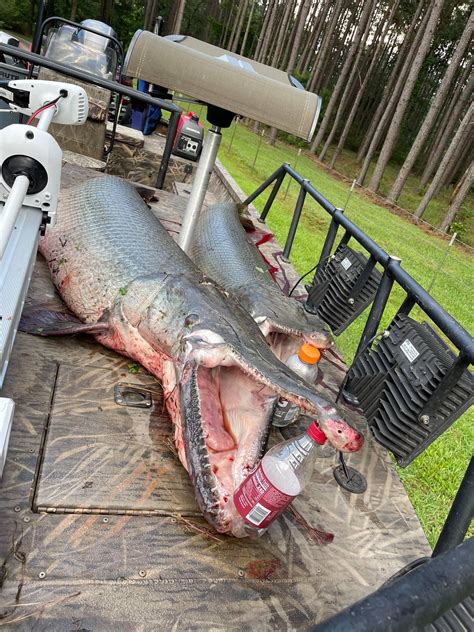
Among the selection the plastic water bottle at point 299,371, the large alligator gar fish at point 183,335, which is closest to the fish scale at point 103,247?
the large alligator gar fish at point 183,335

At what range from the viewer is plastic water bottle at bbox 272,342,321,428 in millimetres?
2311

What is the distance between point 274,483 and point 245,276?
2.06 m

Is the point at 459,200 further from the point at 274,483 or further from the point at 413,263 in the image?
the point at 274,483

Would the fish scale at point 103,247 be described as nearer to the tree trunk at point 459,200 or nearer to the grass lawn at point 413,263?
the grass lawn at point 413,263

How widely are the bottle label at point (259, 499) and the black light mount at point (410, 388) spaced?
2.52 feet

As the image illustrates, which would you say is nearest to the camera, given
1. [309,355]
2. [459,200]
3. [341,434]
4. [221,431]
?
[341,434]

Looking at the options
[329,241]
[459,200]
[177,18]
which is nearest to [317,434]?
[329,241]

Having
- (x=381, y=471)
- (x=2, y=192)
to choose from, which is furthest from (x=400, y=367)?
(x=2, y=192)

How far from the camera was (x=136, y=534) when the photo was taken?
174 cm

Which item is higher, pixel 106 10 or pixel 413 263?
pixel 106 10

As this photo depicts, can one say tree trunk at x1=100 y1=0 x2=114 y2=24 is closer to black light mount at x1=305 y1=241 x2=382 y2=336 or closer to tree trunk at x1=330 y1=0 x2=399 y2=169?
tree trunk at x1=330 y1=0 x2=399 y2=169

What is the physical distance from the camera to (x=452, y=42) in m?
37.3

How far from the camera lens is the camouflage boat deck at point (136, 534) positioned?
1513 millimetres

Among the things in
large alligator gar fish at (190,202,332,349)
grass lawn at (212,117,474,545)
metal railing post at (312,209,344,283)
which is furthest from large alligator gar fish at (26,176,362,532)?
grass lawn at (212,117,474,545)
